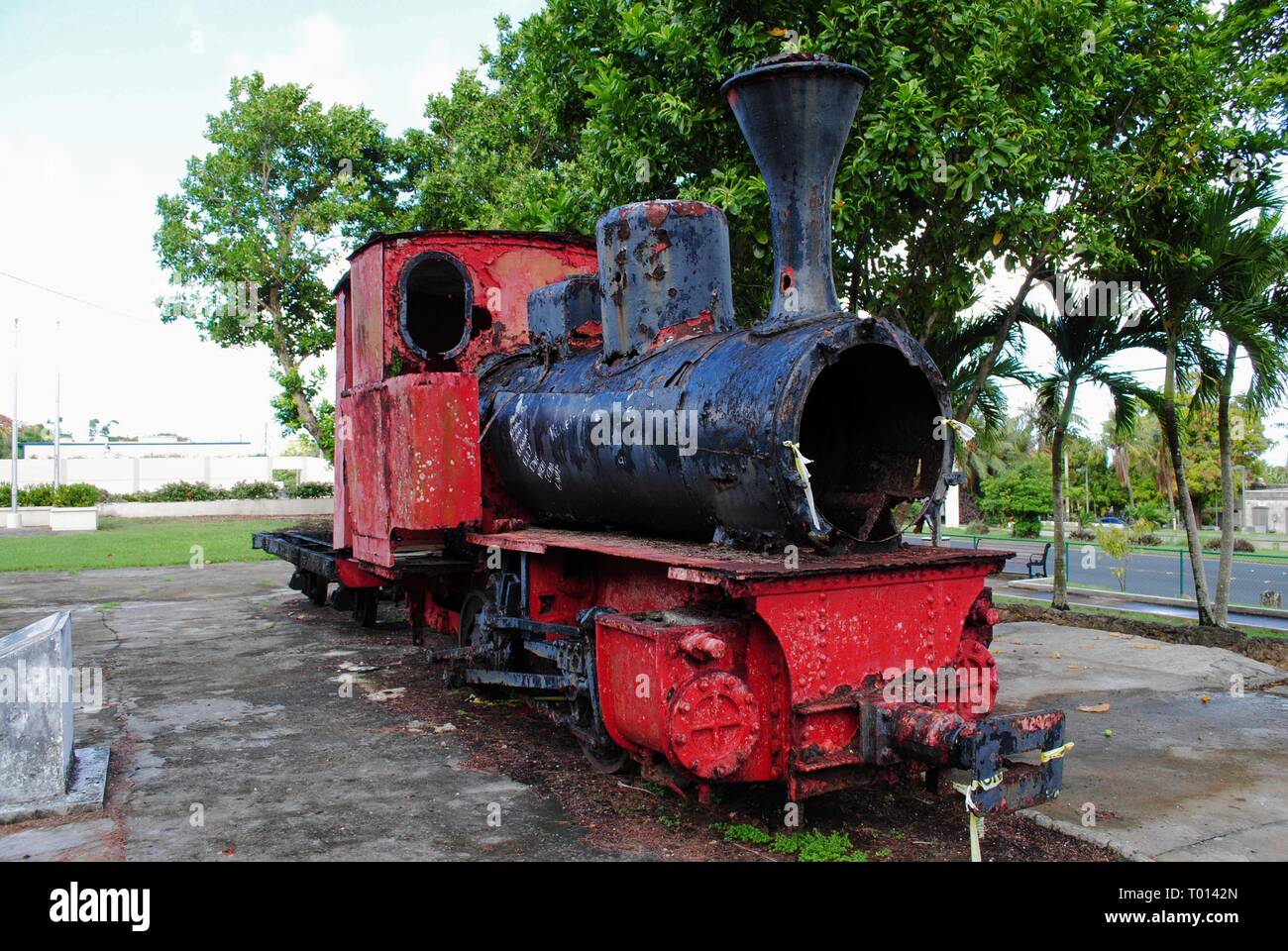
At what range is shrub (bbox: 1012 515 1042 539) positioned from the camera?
111 ft

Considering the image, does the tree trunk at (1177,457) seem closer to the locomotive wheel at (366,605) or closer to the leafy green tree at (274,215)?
the locomotive wheel at (366,605)

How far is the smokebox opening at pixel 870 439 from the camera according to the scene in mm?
4734

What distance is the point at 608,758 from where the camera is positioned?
207 inches

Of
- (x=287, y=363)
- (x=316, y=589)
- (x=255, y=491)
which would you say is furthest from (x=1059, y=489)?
(x=255, y=491)

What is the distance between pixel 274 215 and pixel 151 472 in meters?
37.4

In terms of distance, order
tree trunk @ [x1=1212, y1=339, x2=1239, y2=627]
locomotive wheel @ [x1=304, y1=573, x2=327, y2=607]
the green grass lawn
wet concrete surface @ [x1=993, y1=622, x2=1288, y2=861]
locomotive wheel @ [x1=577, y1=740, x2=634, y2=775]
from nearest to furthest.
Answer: wet concrete surface @ [x1=993, y1=622, x2=1288, y2=861], locomotive wheel @ [x1=577, y1=740, x2=634, y2=775], tree trunk @ [x1=1212, y1=339, x2=1239, y2=627], locomotive wheel @ [x1=304, y1=573, x2=327, y2=607], the green grass lawn

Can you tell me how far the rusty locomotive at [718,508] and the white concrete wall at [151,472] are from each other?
4825cm

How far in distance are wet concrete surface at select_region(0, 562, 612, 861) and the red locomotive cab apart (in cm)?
120

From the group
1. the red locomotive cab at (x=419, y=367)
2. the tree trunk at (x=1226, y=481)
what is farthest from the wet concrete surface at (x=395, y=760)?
the tree trunk at (x=1226, y=481)

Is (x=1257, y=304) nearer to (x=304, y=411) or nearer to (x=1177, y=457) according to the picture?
(x=1177, y=457)

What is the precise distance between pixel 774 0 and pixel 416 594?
554 centimetres

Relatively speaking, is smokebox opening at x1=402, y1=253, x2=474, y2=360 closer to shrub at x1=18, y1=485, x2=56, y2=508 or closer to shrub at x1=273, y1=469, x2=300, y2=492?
shrub at x1=273, y1=469, x2=300, y2=492

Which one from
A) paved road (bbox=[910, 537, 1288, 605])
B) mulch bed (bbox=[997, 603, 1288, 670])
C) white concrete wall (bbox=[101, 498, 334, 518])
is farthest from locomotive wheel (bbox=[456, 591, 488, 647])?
white concrete wall (bbox=[101, 498, 334, 518])

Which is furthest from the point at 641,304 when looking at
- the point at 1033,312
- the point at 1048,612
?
the point at 1048,612
